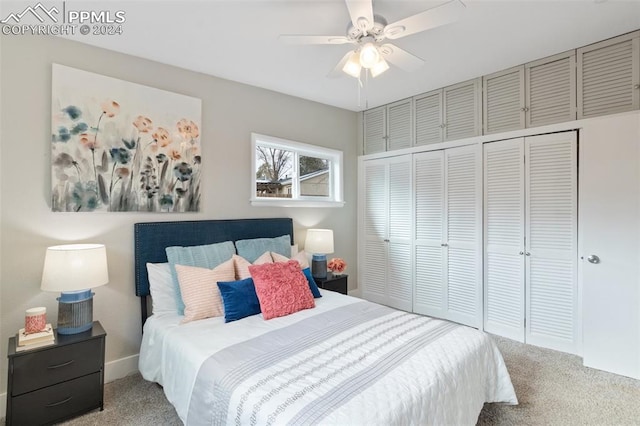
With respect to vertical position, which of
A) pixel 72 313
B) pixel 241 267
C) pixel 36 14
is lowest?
pixel 72 313

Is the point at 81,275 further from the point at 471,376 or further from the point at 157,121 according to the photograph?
the point at 471,376

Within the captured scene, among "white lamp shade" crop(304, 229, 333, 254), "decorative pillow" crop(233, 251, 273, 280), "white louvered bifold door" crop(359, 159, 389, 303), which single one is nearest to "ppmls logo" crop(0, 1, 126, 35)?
"decorative pillow" crop(233, 251, 273, 280)

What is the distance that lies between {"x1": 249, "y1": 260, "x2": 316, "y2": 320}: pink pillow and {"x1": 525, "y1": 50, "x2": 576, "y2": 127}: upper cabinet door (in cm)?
270

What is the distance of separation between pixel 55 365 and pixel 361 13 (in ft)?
9.19

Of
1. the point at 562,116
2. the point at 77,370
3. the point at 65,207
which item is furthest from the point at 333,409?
the point at 562,116

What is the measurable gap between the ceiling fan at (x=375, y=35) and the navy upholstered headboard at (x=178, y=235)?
1.72 m

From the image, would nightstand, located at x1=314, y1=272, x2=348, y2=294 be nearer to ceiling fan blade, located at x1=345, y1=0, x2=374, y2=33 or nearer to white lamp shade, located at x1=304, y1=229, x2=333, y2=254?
white lamp shade, located at x1=304, y1=229, x2=333, y2=254

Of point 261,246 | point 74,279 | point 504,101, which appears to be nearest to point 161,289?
point 74,279

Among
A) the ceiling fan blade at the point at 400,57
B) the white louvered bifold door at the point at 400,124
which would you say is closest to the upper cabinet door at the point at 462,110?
the white louvered bifold door at the point at 400,124

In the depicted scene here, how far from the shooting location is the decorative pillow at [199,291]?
90.7 inches

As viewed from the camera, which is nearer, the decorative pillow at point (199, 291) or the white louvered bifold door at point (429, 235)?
the decorative pillow at point (199, 291)

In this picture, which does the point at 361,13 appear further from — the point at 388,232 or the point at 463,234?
the point at 388,232

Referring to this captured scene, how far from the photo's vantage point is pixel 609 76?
2.65 meters

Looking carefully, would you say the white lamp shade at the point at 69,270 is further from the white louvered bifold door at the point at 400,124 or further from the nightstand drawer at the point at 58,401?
the white louvered bifold door at the point at 400,124
